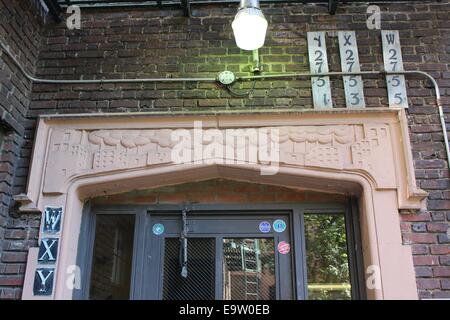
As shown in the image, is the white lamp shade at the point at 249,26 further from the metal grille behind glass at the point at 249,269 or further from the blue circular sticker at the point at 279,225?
the metal grille behind glass at the point at 249,269

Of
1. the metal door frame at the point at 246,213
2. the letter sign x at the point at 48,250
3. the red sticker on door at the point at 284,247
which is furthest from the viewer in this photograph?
the red sticker on door at the point at 284,247

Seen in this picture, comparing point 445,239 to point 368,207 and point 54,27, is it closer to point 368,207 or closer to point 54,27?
point 368,207

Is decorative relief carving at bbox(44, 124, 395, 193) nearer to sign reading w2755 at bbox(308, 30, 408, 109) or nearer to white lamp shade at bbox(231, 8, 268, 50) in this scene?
sign reading w2755 at bbox(308, 30, 408, 109)

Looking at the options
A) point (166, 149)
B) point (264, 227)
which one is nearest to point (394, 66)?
point (264, 227)

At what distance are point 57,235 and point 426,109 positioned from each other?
285 cm

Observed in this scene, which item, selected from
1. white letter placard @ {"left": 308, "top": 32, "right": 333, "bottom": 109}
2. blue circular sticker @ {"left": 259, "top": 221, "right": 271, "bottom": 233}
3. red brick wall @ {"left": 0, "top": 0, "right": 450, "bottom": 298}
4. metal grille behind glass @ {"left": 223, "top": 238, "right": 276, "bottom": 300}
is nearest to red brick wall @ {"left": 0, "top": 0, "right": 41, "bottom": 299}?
red brick wall @ {"left": 0, "top": 0, "right": 450, "bottom": 298}

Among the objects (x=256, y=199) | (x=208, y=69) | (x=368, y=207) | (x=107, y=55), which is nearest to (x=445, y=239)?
(x=368, y=207)

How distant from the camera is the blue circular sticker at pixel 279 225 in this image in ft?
12.6

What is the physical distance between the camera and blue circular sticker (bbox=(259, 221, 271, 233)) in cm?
384

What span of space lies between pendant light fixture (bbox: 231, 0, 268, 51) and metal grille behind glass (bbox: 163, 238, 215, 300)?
1.52 metres

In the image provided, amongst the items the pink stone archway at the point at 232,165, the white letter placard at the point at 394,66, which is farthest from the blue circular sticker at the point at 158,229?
the white letter placard at the point at 394,66

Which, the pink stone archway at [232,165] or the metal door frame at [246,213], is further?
the metal door frame at [246,213]

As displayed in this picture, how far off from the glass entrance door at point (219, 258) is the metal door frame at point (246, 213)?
49 millimetres

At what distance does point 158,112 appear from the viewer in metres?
3.82
